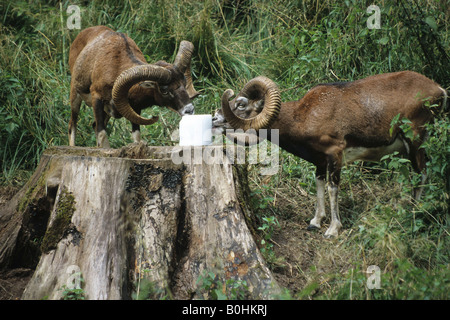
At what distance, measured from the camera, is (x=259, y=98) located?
670 cm

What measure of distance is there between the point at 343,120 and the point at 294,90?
236cm

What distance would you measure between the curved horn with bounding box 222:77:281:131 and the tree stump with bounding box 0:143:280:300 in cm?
123

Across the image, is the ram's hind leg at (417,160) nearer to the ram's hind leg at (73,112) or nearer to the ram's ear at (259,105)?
the ram's ear at (259,105)

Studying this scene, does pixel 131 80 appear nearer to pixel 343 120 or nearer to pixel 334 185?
pixel 343 120

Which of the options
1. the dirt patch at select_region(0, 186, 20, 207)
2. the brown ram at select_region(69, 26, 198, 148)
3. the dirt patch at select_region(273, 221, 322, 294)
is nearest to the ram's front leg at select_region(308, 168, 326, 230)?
the dirt patch at select_region(273, 221, 322, 294)

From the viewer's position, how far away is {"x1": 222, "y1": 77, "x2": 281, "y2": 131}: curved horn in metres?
6.30

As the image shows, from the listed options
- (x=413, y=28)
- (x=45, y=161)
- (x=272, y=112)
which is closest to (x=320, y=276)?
(x=272, y=112)

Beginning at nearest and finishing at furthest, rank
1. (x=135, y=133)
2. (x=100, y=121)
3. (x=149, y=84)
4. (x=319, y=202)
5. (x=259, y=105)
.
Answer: (x=319, y=202) < (x=259, y=105) < (x=149, y=84) < (x=100, y=121) < (x=135, y=133)

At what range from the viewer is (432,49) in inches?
288

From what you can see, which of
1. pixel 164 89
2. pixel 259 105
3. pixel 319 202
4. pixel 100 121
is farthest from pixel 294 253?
pixel 100 121

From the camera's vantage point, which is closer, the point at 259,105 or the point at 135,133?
the point at 259,105

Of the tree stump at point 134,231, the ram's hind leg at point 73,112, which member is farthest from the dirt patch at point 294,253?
the ram's hind leg at point 73,112

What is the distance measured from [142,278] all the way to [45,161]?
5.60 ft
